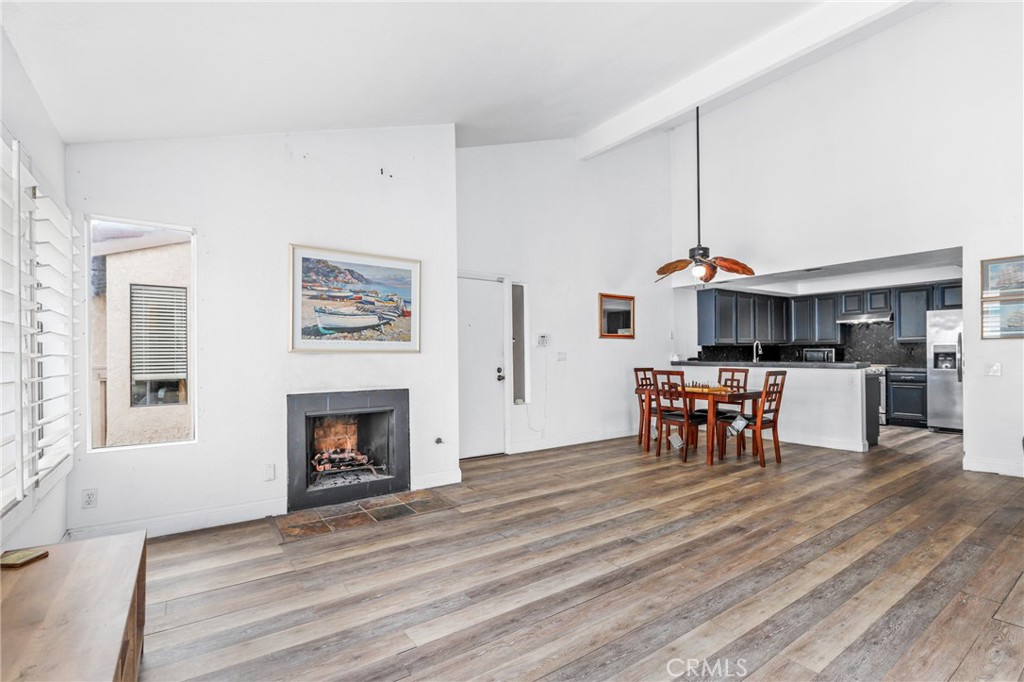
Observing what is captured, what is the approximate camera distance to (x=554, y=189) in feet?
19.9

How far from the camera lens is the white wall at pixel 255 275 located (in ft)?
10.4

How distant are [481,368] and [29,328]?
390cm

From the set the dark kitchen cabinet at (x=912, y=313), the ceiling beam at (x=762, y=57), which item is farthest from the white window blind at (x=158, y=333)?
the dark kitchen cabinet at (x=912, y=313)

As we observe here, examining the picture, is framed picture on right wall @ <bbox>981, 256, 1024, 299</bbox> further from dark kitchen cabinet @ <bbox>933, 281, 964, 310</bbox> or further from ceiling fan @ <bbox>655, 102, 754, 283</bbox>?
dark kitchen cabinet @ <bbox>933, 281, 964, 310</bbox>

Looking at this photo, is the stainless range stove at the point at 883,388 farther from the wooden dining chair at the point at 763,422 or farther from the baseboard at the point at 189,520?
the baseboard at the point at 189,520

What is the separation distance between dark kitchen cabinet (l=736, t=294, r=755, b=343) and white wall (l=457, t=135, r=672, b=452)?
1280mm

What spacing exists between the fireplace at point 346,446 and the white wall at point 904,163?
5.01m

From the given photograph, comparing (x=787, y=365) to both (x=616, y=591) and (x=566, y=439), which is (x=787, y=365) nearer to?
(x=566, y=439)

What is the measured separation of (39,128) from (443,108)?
97.5 inches

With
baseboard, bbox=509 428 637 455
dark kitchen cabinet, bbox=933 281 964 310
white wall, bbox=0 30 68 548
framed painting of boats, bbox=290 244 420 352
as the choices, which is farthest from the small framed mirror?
white wall, bbox=0 30 68 548

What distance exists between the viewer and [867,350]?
810 centimetres

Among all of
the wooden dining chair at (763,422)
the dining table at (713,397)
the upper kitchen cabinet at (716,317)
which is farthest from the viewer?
the upper kitchen cabinet at (716,317)

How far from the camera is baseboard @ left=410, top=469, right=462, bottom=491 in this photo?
4.29 meters

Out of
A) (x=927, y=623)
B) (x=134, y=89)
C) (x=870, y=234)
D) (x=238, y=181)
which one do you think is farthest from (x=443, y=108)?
(x=870, y=234)
